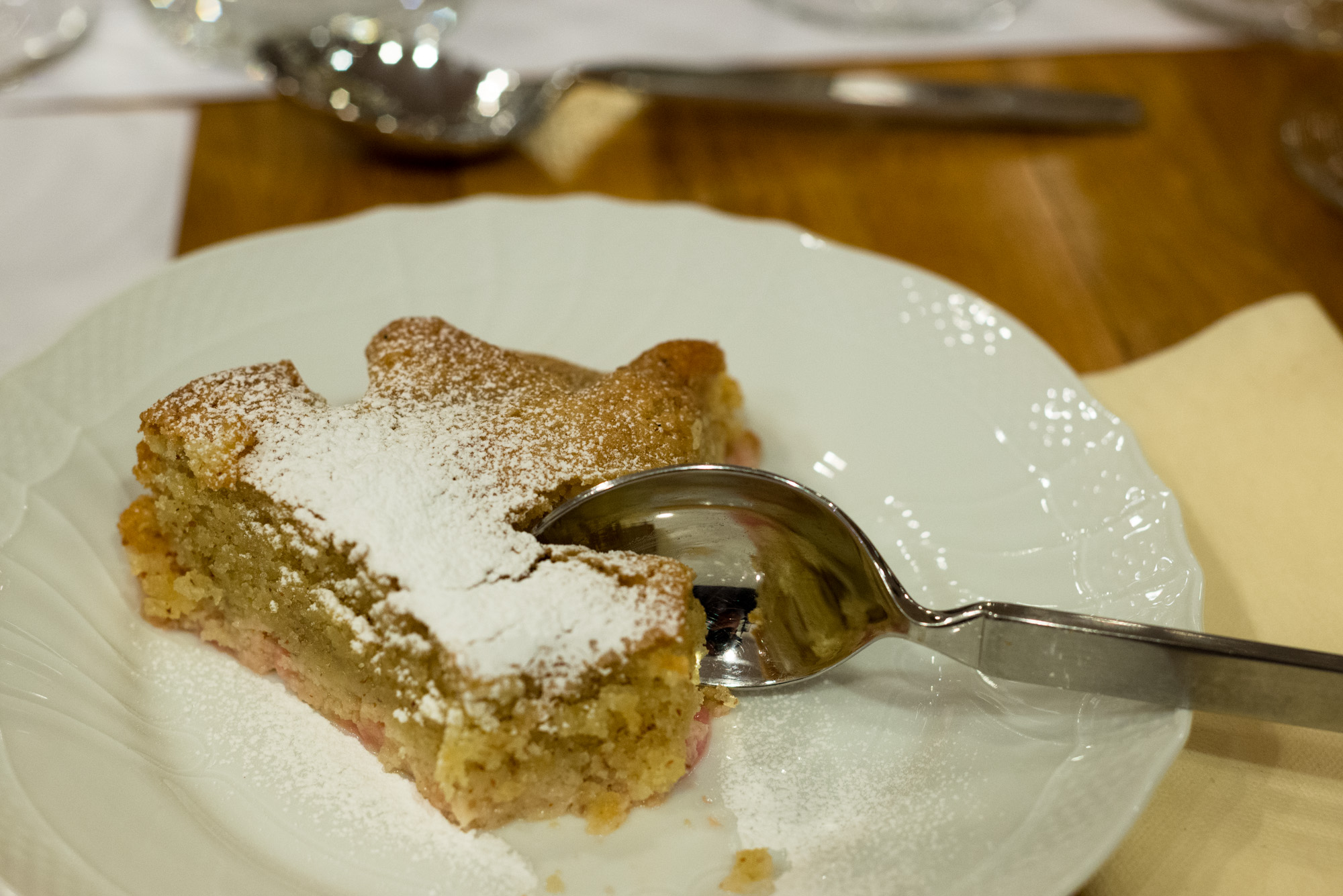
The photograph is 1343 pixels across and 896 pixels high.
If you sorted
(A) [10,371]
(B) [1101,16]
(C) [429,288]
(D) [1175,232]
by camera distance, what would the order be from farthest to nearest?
(B) [1101,16]
(D) [1175,232]
(C) [429,288]
(A) [10,371]

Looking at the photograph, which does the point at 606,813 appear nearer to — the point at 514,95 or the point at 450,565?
the point at 450,565

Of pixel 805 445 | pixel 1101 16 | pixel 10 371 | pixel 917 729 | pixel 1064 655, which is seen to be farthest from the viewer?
pixel 1101 16

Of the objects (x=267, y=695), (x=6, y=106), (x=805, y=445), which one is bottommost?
(x=267, y=695)

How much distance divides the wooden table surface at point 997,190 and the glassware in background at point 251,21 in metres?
0.23

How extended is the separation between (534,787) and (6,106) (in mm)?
2413

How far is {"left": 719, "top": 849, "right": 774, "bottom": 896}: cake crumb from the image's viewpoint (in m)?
1.32

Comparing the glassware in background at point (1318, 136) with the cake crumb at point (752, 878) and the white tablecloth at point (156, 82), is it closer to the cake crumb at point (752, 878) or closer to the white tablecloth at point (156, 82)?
the white tablecloth at point (156, 82)

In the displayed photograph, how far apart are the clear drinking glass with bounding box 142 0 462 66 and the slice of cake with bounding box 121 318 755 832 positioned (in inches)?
60.1

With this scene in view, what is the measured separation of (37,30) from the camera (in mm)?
2918

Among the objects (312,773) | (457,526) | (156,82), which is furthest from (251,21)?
(312,773)

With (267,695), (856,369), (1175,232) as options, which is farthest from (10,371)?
(1175,232)

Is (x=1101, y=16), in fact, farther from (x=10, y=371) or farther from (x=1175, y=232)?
(x=10, y=371)

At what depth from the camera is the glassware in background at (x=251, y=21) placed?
2.92m

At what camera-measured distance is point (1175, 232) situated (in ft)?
8.73
